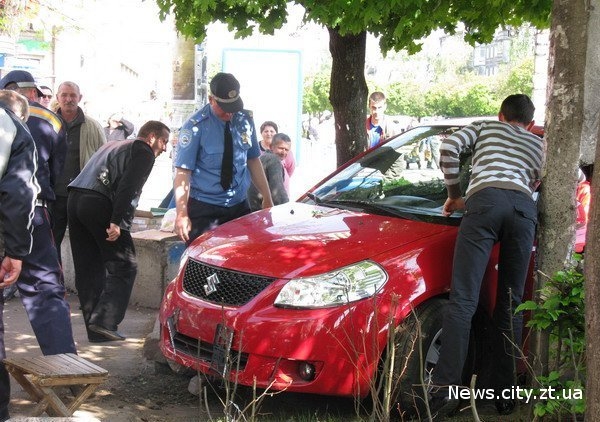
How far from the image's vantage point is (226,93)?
7301 millimetres

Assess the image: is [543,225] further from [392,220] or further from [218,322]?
[218,322]

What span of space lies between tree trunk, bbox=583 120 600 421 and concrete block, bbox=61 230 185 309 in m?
6.13

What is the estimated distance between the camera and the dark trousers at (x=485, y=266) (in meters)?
5.42

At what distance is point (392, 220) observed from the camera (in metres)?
6.16

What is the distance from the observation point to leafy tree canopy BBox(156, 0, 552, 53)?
7.60m

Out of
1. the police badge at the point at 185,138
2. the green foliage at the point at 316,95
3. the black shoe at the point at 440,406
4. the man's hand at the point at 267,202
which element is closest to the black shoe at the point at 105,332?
the man's hand at the point at 267,202

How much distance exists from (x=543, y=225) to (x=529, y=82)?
235ft

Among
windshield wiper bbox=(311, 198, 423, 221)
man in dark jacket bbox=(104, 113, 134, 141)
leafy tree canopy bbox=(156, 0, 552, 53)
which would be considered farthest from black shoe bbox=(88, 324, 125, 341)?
man in dark jacket bbox=(104, 113, 134, 141)

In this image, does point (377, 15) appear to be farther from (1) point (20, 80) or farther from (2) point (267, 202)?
(1) point (20, 80)

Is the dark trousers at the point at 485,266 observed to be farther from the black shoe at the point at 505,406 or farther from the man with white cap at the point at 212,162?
the man with white cap at the point at 212,162

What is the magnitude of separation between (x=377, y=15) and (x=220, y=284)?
8.85 feet

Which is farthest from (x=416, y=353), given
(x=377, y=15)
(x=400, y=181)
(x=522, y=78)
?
(x=522, y=78)

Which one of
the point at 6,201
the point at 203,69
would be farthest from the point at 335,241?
the point at 203,69

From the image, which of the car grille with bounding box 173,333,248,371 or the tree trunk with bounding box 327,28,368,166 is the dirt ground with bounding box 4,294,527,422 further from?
the tree trunk with bounding box 327,28,368,166
